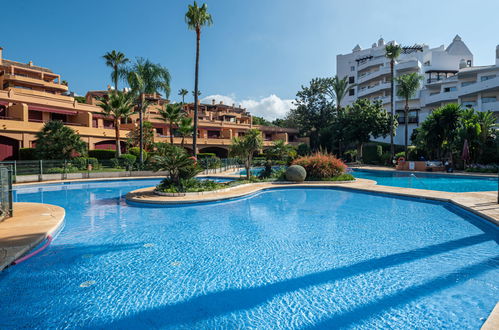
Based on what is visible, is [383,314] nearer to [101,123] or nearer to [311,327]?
[311,327]

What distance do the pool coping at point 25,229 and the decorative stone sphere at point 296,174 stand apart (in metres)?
13.0

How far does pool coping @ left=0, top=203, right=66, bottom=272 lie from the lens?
593 cm

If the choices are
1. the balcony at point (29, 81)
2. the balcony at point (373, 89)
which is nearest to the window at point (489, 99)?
the balcony at point (373, 89)

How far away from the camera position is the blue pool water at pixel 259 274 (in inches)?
164

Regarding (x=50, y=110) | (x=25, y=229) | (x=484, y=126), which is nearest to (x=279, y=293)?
(x=25, y=229)

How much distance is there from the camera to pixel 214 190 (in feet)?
48.2

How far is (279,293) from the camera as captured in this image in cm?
486

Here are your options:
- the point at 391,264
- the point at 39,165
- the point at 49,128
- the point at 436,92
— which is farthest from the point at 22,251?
the point at 436,92

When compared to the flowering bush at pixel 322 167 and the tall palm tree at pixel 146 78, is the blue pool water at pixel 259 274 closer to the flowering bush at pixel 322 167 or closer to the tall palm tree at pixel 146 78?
the flowering bush at pixel 322 167

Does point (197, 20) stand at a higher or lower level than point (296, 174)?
higher

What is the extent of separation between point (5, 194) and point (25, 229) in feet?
7.27

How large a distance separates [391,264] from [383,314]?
2.06 metres

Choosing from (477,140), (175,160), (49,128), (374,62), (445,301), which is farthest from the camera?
(374,62)

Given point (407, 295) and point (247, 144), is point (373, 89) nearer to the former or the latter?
point (247, 144)
